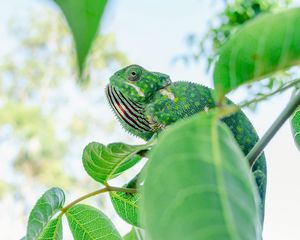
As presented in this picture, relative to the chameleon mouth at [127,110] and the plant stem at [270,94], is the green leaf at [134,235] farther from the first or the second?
the plant stem at [270,94]

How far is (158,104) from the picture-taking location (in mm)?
801

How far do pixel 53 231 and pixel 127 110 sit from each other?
0.30m

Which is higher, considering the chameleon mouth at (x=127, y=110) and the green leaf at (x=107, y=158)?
the green leaf at (x=107, y=158)

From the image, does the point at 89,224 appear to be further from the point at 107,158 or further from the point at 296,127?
the point at 296,127

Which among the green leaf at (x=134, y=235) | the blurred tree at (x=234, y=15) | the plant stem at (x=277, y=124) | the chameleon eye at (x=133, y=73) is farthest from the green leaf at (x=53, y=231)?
the blurred tree at (x=234, y=15)

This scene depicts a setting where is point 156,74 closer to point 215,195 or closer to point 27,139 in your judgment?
point 215,195

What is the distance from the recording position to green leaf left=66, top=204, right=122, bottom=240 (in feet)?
1.92

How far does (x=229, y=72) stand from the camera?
320mm

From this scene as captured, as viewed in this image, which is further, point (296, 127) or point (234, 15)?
point (234, 15)

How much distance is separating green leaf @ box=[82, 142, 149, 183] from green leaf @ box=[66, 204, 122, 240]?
5 cm

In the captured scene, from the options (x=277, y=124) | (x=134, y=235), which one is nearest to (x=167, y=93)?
(x=134, y=235)

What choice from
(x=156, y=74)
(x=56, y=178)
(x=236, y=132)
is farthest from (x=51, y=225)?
(x=56, y=178)

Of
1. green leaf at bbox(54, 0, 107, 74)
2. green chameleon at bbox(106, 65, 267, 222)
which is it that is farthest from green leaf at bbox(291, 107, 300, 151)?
green leaf at bbox(54, 0, 107, 74)

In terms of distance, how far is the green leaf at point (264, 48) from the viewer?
0.99ft
